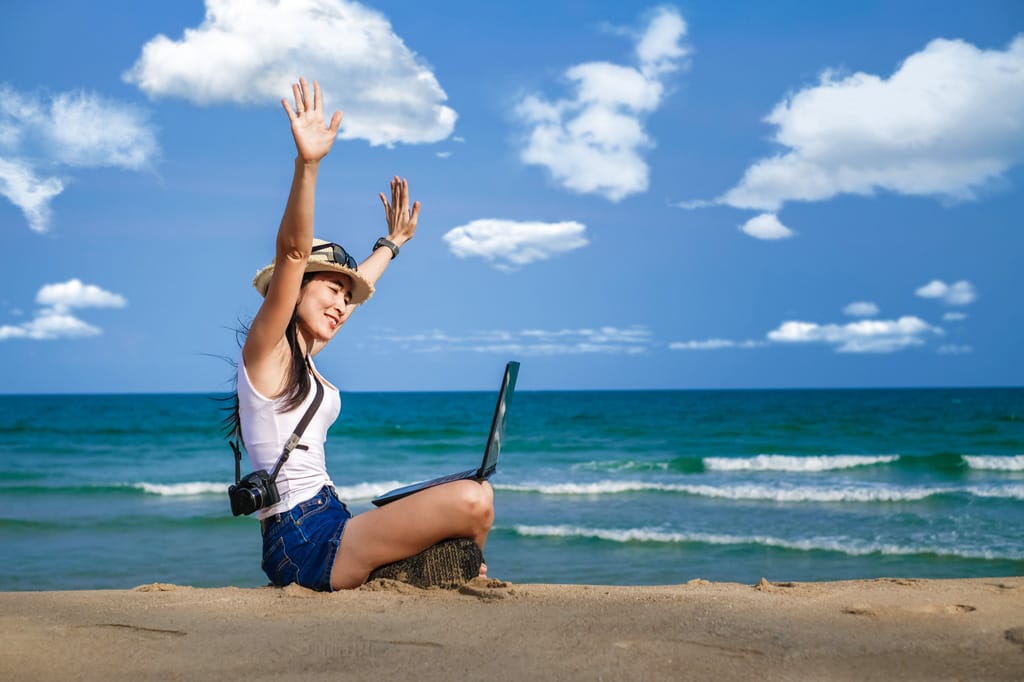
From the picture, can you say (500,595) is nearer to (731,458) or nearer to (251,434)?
(251,434)

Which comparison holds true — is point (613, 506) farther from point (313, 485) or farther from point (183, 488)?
point (313, 485)

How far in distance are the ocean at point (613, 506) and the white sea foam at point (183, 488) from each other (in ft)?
0.19

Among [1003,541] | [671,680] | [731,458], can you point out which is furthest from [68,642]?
[731,458]

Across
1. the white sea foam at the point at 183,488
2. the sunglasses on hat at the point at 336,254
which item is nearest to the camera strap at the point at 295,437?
the sunglasses on hat at the point at 336,254

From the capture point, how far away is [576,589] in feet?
13.8

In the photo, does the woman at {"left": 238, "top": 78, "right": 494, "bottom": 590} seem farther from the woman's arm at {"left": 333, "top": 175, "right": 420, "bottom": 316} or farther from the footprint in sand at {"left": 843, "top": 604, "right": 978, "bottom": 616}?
the footprint in sand at {"left": 843, "top": 604, "right": 978, "bottom": 616}

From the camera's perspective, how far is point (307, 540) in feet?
12.3

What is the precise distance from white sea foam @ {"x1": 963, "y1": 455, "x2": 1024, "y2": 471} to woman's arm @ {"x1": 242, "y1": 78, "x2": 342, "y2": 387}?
1885 cm

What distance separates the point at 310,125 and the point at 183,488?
13966mm

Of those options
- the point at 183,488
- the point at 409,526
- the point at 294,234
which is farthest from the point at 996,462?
the point at 294,234

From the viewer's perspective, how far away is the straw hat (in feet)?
12.6

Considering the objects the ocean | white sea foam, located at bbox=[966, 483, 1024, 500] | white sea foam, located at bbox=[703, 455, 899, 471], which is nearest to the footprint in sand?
the ocean

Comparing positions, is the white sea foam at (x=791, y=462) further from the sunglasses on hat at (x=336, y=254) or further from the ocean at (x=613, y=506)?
the sunglasses on hat at (x=336, y=254)

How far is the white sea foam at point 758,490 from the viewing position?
1355 centimetres
